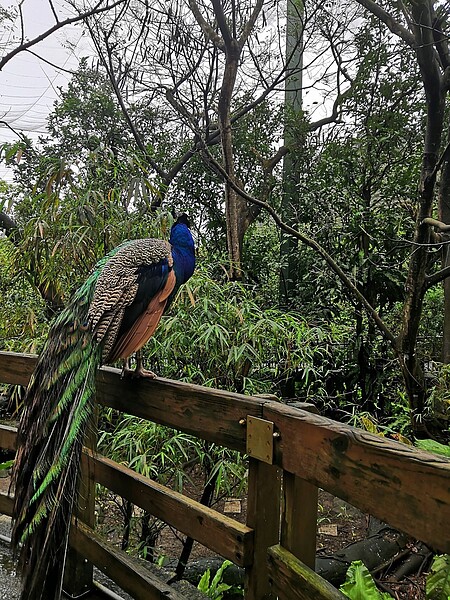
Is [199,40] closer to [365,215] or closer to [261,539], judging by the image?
[365,215]

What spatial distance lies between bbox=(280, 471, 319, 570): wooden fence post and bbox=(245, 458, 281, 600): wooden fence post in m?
0.09

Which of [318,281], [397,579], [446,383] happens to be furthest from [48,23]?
[397,579]

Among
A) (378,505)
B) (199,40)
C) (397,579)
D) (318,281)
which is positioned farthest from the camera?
(199,40)

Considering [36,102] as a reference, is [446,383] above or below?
below

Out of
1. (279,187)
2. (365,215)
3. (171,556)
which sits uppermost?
(279,187)

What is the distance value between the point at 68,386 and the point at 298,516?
0.69 meters

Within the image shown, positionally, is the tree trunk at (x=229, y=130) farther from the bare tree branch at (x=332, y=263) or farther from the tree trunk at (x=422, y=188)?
the tree trunk at (x=422, y=188)

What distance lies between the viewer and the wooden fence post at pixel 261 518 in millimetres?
1079

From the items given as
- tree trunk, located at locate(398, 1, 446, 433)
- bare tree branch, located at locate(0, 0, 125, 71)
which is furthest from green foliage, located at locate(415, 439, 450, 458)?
bare tree branch, located at locate(0, 0, 125, 71)

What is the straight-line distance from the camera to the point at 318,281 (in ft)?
14.7

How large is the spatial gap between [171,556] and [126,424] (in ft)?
3.35

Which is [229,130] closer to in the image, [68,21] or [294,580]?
[68,21]

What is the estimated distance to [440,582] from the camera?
5.79 feet

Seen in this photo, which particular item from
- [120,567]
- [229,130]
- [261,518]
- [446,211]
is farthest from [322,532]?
[229,130]
